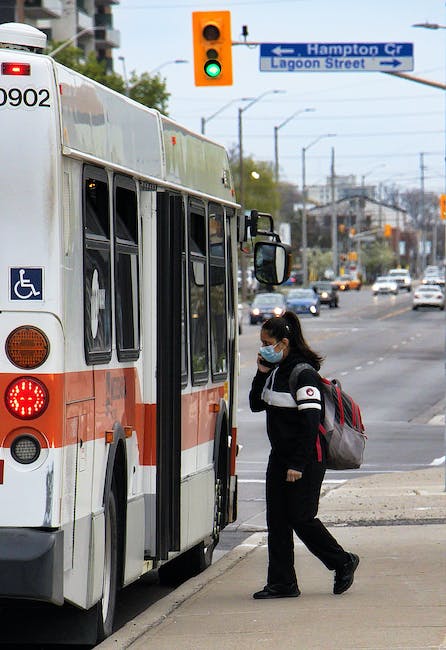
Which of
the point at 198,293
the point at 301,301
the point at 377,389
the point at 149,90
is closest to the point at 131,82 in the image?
the point at 149,90

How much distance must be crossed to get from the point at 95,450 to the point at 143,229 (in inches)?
67.2

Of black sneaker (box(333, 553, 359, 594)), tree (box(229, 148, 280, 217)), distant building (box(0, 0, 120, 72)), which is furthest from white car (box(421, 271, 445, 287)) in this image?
black sneaker (box(333, 553, 359, 594))

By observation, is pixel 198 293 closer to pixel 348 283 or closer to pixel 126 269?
pixel 126 269

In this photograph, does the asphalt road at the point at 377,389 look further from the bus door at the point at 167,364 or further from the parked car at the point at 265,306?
the bus door at the point at 167,364

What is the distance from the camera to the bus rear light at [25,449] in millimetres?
7027

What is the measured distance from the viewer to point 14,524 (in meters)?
7.02

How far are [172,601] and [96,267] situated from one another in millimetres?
2849

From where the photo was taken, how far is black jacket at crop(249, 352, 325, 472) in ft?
31.0

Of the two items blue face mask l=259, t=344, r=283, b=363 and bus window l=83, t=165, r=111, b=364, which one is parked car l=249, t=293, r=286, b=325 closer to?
blue face mask l=259, t=344, r=283, b=363

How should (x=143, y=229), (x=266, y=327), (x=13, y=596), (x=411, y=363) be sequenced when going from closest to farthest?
(x=13, y=596), (x=143, y=229), (x=266, y=327), (x=411, y=363)

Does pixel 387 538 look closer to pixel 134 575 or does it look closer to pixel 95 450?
pixel 134 575

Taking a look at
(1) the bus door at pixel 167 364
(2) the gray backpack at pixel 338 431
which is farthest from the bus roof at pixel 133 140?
(2) the gray backpack at pixel 338 431

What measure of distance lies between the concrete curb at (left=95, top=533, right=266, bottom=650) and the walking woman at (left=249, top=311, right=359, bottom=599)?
607 millimetres

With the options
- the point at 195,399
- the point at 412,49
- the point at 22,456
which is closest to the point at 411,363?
the point at 412,49
